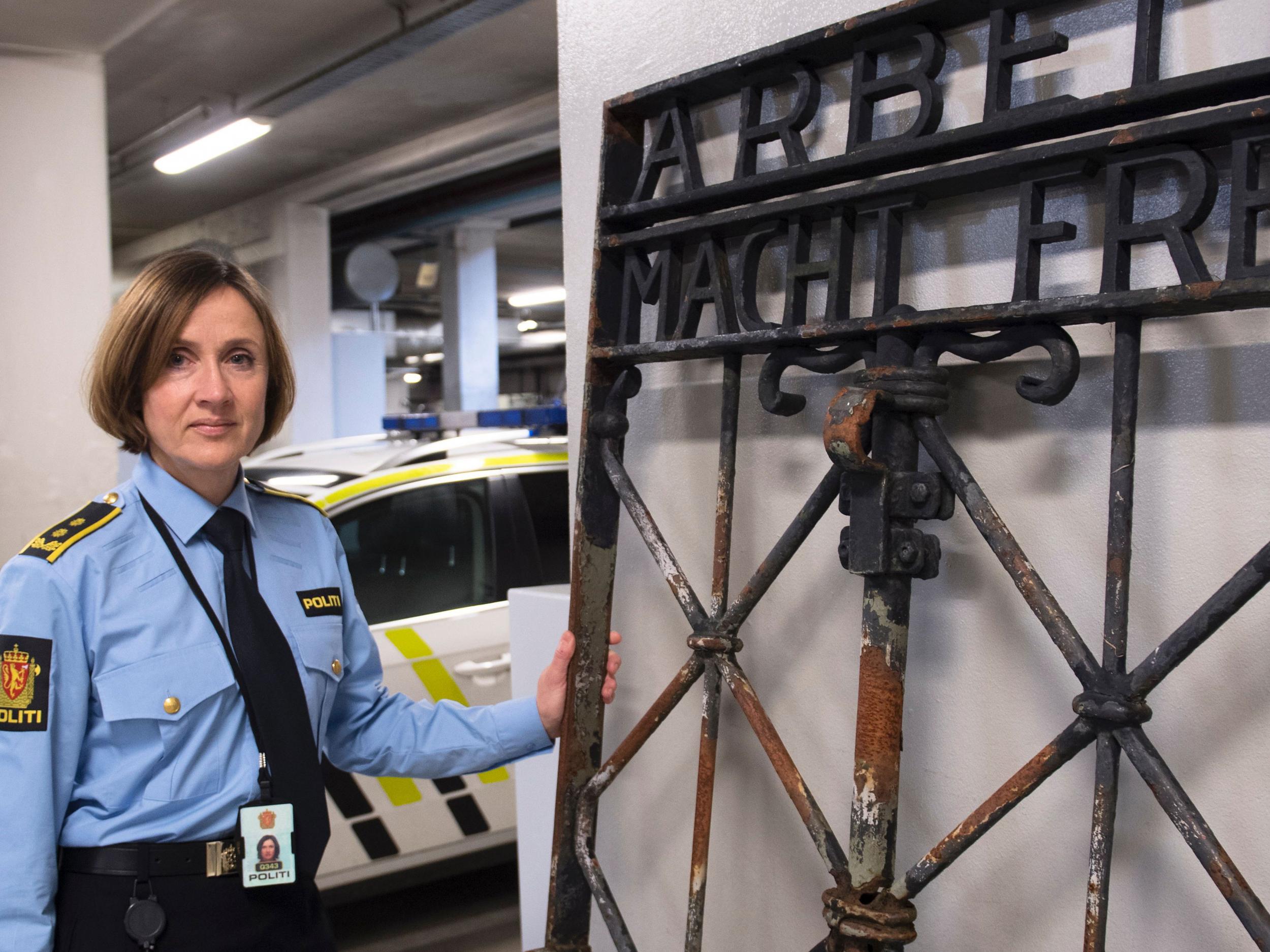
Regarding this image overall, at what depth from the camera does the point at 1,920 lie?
1.25m

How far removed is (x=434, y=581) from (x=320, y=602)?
2.01 meters

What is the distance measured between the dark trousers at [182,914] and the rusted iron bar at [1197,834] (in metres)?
1.00

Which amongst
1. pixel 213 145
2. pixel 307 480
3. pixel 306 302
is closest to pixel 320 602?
pixel 307 480

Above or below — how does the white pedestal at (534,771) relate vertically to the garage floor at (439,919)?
above

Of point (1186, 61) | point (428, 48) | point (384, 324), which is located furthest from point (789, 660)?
point (384, 324)

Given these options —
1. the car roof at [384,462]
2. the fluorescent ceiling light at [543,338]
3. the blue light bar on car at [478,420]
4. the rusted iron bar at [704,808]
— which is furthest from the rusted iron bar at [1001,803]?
the fluorescent ceiling light at [543,338]

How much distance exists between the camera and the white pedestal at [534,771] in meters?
1.86

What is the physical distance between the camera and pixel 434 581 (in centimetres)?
358

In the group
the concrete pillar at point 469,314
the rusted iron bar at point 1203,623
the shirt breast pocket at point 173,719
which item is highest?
the concrete pillar at point 469,314

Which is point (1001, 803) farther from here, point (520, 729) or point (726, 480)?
point (520, 729)

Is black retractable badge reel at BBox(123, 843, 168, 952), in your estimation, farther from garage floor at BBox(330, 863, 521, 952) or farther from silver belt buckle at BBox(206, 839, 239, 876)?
garage floor at BBox(330, 863, 521, 952)

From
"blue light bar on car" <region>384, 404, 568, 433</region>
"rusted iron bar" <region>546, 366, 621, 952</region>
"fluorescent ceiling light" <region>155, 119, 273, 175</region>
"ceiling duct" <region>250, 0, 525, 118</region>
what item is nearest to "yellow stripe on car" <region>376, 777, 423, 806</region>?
"blue light bar on car" <region>384, 404, 568, 433</region>

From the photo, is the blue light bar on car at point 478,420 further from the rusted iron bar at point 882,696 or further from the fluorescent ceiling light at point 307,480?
the rusted iron bar at point 882,696

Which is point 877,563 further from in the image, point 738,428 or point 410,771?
point 410,771
